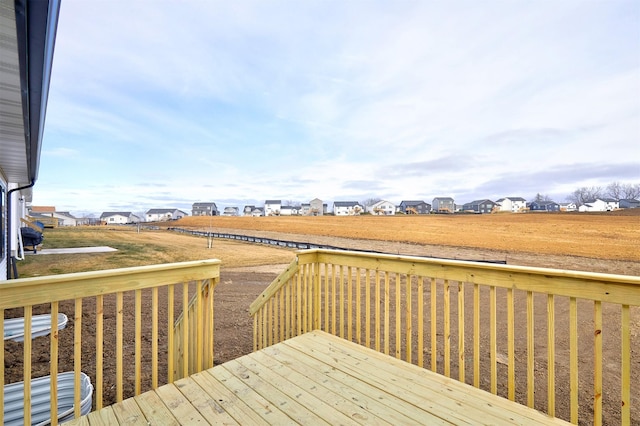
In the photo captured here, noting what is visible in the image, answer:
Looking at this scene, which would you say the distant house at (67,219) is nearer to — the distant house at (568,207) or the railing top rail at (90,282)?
the railing top rail at (90,282)

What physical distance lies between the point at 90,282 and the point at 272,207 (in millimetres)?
60338

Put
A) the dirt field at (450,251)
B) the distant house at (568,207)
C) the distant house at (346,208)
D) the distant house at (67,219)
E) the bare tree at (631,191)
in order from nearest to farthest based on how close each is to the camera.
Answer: the dirt field at (450,251), the bare tree at (631,191), the distant house at (568,207), the distant house at (67,219), the distant house at (346,208)

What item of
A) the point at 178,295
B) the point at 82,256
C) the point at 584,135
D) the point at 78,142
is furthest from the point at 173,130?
the point at 584,135

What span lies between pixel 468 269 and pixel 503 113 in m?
11.5

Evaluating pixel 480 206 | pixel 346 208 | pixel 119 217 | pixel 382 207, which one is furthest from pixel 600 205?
pixel 119 217

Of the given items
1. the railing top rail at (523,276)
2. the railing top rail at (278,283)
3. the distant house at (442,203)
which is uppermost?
the distant house at (442,203)

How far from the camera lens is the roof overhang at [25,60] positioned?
1307 mm

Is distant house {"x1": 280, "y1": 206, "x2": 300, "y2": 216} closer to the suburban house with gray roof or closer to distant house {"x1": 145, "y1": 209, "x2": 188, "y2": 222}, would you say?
the suburban house with gray roof

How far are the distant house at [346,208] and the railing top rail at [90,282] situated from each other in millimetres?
49280

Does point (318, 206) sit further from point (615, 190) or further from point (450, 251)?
point (615, 190)

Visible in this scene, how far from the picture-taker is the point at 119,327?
1679 mm

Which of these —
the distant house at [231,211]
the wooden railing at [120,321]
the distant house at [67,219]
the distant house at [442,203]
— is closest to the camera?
the wooden railing at [120,321]

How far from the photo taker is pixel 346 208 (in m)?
53.7

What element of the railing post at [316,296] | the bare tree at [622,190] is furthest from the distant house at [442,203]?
the railing post at [316,296]
